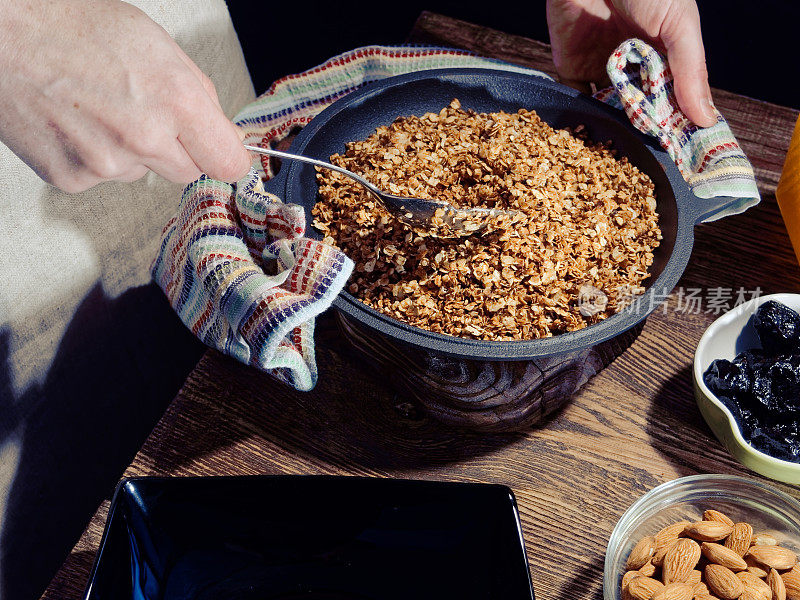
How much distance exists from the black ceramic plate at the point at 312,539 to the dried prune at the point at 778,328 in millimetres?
360

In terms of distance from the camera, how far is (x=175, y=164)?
0.69 meters

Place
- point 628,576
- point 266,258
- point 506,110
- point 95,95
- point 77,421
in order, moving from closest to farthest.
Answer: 1. point 95,95
2. point 628,576
3. point 266,258
4. point 506,110
5. point 77,421

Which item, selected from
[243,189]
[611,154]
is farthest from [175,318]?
[611,154]

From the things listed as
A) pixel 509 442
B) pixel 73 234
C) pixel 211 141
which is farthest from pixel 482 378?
pixel 73 234

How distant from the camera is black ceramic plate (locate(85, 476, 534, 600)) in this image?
729 mm

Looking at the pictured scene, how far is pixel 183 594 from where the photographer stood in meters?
0.75

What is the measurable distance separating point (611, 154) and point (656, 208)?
0.10 meters

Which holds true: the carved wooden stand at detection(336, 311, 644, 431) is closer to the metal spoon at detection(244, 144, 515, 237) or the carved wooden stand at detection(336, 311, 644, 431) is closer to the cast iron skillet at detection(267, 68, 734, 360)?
the cast iron skillet at detection(267, 68, 734, 360)

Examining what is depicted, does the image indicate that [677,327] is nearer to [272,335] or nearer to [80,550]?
[272,335]

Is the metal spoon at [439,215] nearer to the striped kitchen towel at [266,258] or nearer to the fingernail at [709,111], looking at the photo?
the striped kitchen towel at [266,258]

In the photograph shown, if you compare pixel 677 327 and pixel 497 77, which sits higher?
pixel 497 77

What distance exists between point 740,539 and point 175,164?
655 mm

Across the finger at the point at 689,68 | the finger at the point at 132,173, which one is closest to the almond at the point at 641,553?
the finger at the point at 689,68

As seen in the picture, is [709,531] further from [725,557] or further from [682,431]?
[682,431]
